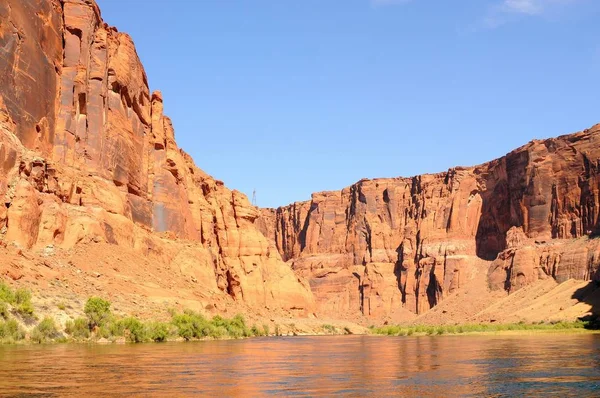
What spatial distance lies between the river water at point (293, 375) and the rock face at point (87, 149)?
80.3ft

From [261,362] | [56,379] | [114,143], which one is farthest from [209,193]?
[56,379]

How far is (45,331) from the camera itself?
143 feet

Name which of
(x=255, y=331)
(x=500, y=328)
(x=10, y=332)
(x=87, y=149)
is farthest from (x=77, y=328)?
(x=500, y=328)

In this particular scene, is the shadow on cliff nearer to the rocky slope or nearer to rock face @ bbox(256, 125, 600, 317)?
the rocky slope

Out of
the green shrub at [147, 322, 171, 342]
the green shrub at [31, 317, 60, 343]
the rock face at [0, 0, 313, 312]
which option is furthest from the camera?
the rock face at [0, 0, 313, 312]

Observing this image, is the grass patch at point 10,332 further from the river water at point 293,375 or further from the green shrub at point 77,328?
the river water at point 293,375

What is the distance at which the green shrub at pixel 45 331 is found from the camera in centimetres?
4297

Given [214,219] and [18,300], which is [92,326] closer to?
[18,300]

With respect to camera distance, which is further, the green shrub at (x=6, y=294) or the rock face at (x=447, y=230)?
the rock face at (x=447, y=230)

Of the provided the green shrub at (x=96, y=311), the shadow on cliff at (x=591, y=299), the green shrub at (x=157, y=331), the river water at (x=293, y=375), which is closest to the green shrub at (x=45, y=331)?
the green shrub at (x=96, y=311)

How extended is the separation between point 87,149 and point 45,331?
95.2 feet

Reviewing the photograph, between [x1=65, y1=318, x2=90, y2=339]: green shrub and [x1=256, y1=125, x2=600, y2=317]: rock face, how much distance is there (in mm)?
70801

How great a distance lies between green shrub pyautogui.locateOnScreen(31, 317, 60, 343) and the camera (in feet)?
141

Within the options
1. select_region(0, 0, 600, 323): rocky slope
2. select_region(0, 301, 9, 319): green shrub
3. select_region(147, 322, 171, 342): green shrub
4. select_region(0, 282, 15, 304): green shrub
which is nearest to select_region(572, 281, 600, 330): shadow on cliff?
select_region(0, 0, 600, 323): rocky slope
